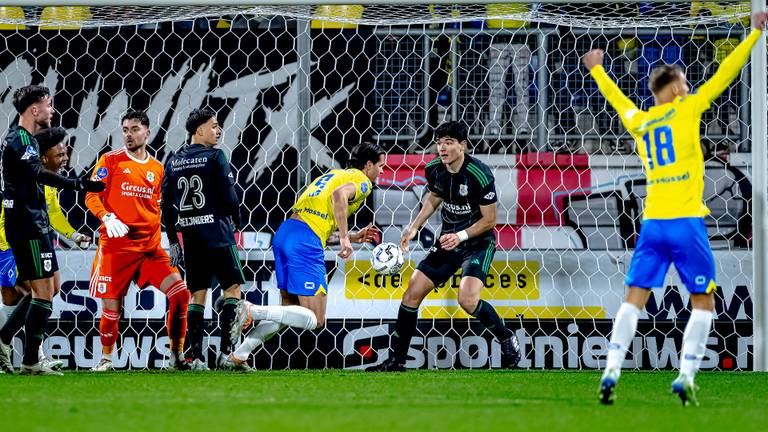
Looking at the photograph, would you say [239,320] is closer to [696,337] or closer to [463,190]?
[463,190]

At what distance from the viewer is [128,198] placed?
726 cm

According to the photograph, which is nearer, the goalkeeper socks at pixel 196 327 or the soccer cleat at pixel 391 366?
the goalkeeper socks at pixel 196 327

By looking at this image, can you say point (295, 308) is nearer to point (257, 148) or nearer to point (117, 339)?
point (117, 339)

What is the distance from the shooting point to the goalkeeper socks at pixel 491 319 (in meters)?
7.39

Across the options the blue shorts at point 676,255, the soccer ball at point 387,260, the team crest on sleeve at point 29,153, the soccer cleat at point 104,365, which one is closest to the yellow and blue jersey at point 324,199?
the soccer ball at point 387,260

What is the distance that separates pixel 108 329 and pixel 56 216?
1070mm

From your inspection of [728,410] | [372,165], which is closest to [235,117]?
[372,165]

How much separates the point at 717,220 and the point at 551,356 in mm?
1714

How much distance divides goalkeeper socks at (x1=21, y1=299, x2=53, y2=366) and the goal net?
4.41 ft

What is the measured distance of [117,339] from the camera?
796 centimetres

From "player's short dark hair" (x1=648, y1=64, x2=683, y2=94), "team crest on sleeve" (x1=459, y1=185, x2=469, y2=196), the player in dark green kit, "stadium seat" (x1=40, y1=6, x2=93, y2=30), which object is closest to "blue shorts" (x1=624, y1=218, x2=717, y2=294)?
"player's short dark hair" (x1=648, y1=64, x2=683, y2=94)

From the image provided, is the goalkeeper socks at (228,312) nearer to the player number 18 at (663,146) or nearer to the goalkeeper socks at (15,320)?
the goalkeeper socks at (15,320)

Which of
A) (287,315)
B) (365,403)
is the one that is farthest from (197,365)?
(365,403)

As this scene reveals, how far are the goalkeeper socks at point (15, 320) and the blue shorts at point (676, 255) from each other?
4.05 m
